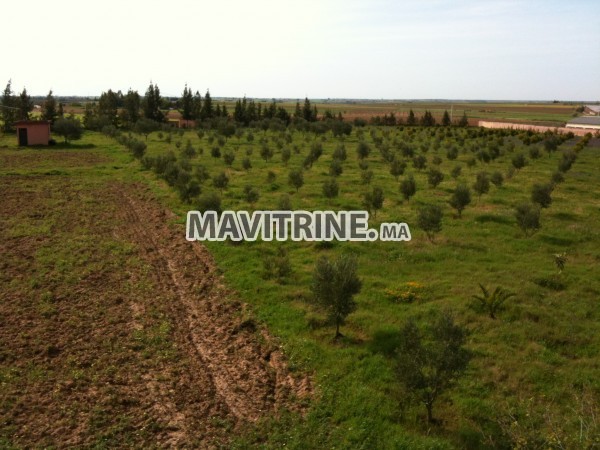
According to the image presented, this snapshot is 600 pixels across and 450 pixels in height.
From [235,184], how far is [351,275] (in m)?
20.8

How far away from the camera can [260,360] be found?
484 inches

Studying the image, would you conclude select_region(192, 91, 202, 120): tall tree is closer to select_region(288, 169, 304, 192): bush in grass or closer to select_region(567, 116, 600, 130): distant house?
select_region(288, 169, 304, 192): bush in grass

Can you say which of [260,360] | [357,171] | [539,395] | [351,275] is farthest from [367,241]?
[357,171]

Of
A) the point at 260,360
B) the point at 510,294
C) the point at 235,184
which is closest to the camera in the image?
the point at 260,360

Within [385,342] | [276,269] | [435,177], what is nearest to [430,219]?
[276,269]

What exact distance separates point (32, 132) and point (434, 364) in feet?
179

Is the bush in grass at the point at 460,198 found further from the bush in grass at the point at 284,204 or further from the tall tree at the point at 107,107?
the tall tree at the point at 107,107

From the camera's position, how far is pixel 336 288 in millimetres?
12586

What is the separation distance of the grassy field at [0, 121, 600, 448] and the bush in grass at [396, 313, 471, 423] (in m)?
0.63

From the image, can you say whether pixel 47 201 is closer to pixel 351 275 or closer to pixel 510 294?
pixel 351 275

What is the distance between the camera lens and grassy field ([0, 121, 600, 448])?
9414 millimetres

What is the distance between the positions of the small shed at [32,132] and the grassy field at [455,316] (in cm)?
2596

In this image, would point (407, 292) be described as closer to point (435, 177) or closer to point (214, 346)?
point (214, 346)

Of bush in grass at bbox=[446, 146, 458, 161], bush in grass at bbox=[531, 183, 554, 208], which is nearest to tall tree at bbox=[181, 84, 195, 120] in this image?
bush in grass at bbox=[446, 146, 458, 161]
